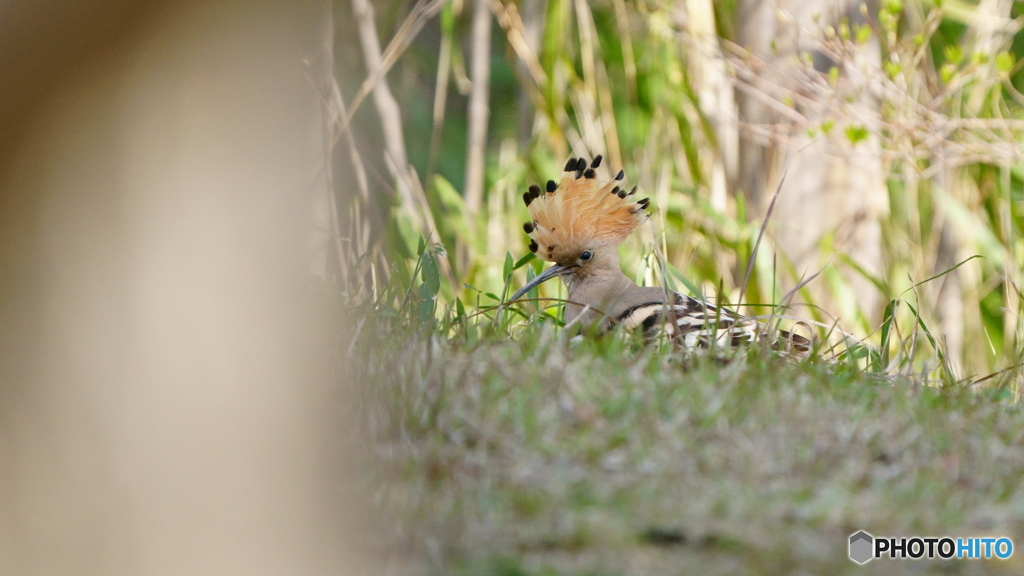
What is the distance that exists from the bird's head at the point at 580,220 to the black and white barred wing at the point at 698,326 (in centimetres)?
34

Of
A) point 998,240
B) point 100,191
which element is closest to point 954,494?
point 100,191

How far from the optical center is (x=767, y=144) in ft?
14.8

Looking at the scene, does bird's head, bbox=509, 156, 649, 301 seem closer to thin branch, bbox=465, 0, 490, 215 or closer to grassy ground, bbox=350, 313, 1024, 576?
grassy ground, bbox=350, 313, 1024, 576

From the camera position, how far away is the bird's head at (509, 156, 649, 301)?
291 cm

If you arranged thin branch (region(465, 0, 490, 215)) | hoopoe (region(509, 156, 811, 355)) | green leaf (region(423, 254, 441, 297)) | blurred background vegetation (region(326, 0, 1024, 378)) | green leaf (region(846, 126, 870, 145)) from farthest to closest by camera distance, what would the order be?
thin branch (region(465, 0, 490, 215)) → blurred background vegetation (region(326, 0, 1024, 378)) → green leaf (region(846, 126, 870, 145)) → hoopoe (region(509, 156, 811, 355)) → green leaf (region(423, 254, 441, 297))

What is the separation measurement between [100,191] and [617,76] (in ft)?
18.0

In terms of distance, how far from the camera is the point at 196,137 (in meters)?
1.09

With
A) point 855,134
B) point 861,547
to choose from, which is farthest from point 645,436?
point 855,134

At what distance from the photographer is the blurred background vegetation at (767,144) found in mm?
3781

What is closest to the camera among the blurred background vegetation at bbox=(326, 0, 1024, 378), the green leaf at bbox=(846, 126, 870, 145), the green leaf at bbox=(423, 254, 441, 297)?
the green leaf at bbox=(423, 254, 441, 297)

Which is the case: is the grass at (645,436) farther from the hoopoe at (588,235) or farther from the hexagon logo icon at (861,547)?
the hoopoe at (588,235)

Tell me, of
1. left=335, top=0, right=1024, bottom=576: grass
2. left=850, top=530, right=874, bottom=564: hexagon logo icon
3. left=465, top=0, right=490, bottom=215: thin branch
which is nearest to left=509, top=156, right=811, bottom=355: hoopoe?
left=335, top=0, right=1024, bottom=576: grass

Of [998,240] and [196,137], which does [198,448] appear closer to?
[196,137]

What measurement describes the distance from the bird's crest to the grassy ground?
1.00 m
